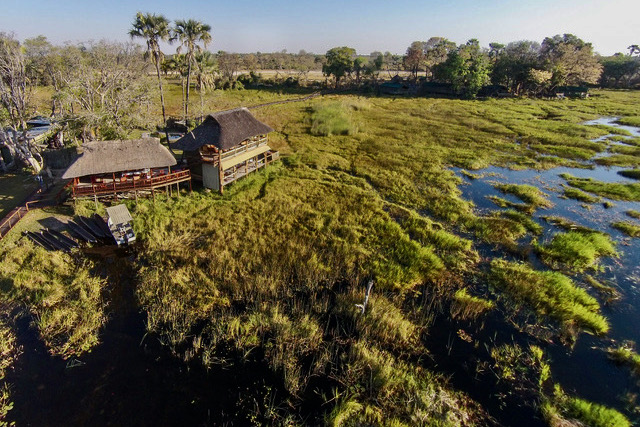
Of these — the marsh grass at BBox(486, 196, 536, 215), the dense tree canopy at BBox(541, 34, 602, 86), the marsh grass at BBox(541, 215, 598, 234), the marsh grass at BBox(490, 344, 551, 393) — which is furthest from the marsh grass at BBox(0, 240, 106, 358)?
the dense tree canopy at BBox(541, 34, 602, 86)

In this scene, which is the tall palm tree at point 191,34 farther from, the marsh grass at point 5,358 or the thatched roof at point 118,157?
the marsh grass at point 5,358

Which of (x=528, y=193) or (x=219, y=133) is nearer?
(x=219, y=133)

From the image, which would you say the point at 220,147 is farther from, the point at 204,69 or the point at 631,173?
the point at 631,173

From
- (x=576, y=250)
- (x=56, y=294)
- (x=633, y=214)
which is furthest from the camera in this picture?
(x=633, y=214)

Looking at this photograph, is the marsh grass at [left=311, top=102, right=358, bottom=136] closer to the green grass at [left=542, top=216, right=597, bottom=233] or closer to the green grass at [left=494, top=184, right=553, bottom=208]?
the green grass at [left=494, top=184, right=553, bottom=208]

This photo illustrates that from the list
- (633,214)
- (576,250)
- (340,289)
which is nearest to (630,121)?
(633,214)

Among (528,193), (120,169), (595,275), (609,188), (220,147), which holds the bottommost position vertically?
(595,275)

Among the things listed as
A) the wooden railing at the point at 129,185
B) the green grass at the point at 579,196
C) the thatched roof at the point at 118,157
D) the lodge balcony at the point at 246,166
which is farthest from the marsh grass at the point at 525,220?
the thatched roof at the point at 118,157

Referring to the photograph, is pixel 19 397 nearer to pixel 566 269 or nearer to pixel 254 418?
pixel 254 418
